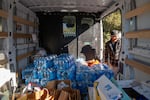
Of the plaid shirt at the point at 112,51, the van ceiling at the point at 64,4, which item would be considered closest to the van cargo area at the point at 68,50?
the van ceiling at the point at 64,4

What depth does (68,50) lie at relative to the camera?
6449 mm

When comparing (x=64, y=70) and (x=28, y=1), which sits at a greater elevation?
(x=28, y=1)

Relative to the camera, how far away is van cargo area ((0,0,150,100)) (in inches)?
109

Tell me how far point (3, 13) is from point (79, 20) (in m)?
3.05

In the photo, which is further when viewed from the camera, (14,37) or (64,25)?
(64,25)

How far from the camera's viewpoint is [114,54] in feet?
23.2

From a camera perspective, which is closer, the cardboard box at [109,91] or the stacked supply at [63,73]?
the cardboard box at [109,91]

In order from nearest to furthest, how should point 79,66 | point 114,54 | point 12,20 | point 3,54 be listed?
1. point 3,54
2. point 12,20
3. point 79,66
4. point 114,54

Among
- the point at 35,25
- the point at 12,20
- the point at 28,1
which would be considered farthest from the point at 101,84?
the point at 35,25

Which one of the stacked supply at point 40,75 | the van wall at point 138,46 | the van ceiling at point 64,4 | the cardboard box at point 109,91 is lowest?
the stacked supply at point 40,75

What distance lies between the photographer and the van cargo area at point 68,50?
9.12 feet

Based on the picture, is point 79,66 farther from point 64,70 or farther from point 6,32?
point 6,32

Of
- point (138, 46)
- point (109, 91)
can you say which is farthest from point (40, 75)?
point (109, 91)

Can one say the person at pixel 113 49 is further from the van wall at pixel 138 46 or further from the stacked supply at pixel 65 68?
the van wall at pixel 138 46
